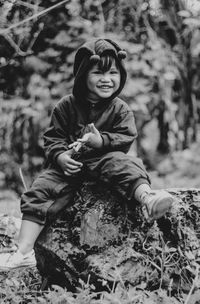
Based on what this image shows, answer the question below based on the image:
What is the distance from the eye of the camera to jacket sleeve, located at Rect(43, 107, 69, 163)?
119 inches

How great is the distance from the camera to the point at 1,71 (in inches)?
272

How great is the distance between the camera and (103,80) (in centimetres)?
294

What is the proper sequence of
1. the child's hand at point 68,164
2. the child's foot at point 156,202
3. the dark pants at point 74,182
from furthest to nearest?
1. the child's hand at point 68,164
2. the dark pants at point 74,182
3. the child's foot at point 156,202

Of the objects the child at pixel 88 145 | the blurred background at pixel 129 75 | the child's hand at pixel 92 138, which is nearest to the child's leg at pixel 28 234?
the child at pixel 88 145

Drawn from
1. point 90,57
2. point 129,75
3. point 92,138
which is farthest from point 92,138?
point 129,75

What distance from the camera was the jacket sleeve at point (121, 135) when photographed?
2.89 metres

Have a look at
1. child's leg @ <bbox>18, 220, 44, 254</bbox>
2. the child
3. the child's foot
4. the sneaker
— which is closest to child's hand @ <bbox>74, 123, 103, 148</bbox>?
the child

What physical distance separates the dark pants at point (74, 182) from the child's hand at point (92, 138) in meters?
0.11

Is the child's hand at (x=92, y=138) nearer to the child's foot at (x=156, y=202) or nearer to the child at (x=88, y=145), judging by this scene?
the child at (x=88, y=145)

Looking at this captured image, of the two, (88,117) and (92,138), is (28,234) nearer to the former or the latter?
(92,138)

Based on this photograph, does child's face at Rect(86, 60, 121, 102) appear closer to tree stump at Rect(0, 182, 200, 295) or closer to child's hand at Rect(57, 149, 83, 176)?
child's hand at Rect(57, 149, 83, 176)

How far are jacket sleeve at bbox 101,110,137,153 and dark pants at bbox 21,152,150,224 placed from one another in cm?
7

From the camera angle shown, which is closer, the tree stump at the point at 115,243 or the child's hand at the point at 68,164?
the tree stump at the point at 115,243

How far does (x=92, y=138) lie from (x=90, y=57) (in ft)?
1.70
